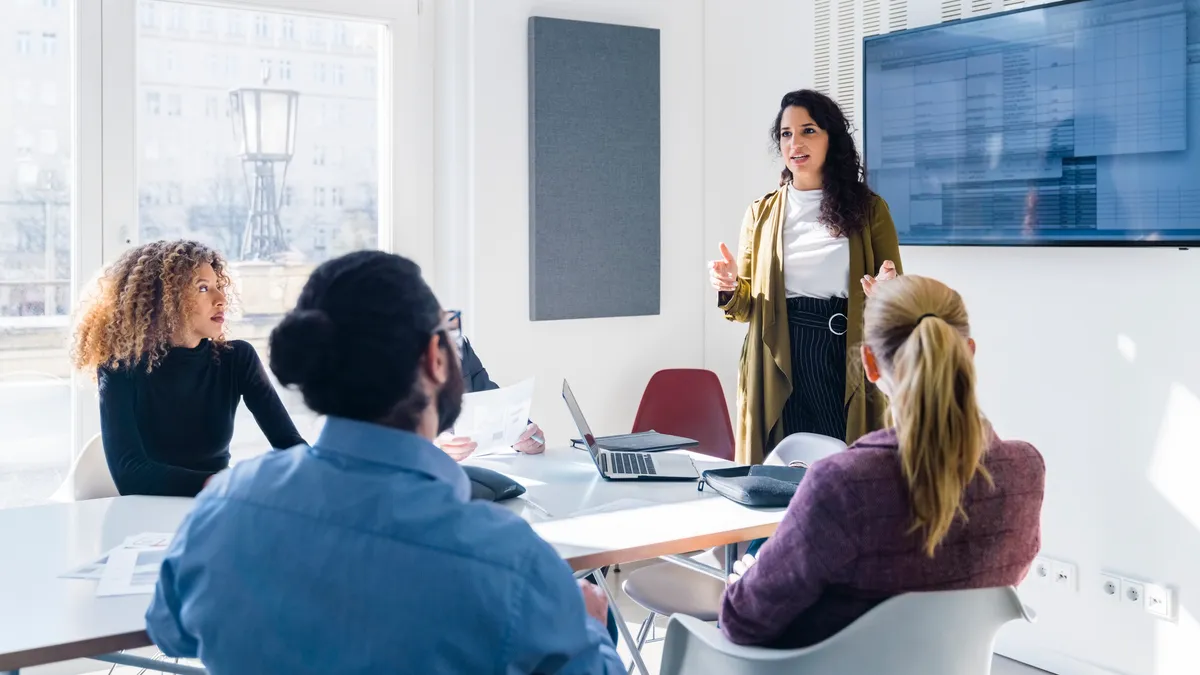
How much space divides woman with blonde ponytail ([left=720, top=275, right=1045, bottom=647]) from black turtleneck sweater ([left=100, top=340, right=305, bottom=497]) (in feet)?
5.08

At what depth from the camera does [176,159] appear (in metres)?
3.95

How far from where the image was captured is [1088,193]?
3.43 metres

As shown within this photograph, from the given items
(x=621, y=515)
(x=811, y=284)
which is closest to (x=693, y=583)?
(x=621, y=515)

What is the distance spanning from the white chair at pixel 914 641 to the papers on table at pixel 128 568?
3.42ft

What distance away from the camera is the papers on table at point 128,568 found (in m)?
1.91

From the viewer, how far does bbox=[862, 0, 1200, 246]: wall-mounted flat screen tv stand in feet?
10.5

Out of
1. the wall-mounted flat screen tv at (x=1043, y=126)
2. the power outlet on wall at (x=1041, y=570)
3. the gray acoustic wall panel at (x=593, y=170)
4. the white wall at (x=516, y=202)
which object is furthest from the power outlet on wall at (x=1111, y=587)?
the gray acoustic wall panel at (x=593, y=170)

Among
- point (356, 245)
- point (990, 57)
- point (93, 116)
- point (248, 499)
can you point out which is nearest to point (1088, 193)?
point (990, 57)

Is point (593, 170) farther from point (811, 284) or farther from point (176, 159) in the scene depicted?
point (176, 159)

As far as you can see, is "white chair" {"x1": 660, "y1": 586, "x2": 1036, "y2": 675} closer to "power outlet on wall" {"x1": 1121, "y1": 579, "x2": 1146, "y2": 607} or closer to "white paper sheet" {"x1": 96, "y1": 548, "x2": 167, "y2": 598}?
"white paper sheet" {"x1": 96, "y1": 548, "x2": 167, "y2": 598}

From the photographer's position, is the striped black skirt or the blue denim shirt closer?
the blue denim shirt

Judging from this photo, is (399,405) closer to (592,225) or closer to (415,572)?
(415,572)

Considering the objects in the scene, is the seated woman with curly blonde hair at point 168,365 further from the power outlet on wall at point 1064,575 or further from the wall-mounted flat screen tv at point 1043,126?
the power outlet on wall at point 1064,575

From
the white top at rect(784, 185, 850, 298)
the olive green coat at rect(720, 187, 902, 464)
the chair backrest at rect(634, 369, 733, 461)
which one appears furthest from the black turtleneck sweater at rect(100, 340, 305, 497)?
the chair backrest at rect(634, 369, 733, 461)
